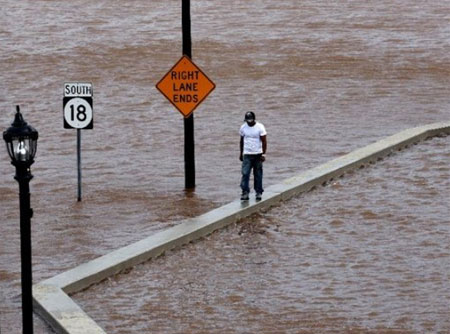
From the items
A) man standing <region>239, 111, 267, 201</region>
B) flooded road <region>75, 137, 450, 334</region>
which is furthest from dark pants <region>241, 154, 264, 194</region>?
flooded road <region>75, 137, 450, 334</region>

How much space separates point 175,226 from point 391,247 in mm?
3033

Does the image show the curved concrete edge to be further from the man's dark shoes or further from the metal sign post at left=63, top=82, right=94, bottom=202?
the metal sign post at left=63, top=82, right=94, bottom=202

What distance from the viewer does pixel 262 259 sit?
1803 centimetres

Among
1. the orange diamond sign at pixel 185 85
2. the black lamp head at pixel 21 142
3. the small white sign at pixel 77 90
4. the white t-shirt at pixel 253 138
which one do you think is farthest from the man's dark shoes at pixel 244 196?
the black lamp head at pixel 21 142

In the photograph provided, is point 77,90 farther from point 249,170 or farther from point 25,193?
point 25,193

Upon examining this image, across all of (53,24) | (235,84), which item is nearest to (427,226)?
(235,84)

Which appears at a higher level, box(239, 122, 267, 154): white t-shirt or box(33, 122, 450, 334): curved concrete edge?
box(239, 122, 267, 154): white t-shirt

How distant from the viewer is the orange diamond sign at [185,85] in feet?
72.9

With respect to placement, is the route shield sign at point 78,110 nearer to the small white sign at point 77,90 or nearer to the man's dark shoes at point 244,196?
the small white sign at point 77,90

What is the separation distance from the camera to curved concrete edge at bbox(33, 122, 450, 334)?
15.3m

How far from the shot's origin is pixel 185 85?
2230 centimetres

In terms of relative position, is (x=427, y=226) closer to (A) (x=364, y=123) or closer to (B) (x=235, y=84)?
(A) (x=364, y=123)

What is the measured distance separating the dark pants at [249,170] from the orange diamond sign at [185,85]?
1.89m

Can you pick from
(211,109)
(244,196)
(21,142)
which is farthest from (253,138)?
(211,109)
